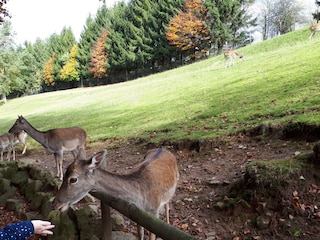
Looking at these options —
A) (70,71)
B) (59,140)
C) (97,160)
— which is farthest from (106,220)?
(70,71)

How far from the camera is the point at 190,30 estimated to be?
44500mm

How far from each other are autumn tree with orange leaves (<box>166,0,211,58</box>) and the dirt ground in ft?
125

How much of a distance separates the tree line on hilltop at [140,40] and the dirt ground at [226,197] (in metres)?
37.6

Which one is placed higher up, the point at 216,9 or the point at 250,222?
the point at 216,9

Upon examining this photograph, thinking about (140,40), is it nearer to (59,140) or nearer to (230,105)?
(230,105)

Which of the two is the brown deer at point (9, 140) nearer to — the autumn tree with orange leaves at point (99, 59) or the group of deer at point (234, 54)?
the group of deer at point (234, 54)

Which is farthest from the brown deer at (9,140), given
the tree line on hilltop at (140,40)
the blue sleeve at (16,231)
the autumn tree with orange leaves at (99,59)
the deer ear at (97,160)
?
the autumn tree with orange leaves at (99,59)

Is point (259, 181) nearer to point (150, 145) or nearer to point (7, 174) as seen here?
point (150, 145)

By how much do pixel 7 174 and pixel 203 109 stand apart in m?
7.33

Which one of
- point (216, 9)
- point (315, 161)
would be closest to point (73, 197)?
point (315, 161)

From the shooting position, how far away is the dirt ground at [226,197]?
4.89 metres

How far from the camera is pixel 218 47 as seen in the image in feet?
151

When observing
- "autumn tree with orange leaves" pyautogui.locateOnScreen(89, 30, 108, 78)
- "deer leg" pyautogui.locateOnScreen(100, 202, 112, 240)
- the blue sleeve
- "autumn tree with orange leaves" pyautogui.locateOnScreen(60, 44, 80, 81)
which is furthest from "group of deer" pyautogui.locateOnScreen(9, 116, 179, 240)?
"autumn tree with orange leaves" pyautogui.locateOnScreen(60, 44, 80, 81)

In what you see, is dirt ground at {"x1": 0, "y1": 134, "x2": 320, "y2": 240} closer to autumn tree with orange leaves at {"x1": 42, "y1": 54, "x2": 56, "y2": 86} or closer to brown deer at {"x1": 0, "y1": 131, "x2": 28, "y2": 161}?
brown deer at {"x1": 0, "y1": 131, "x2": 28, "y2": 161}
